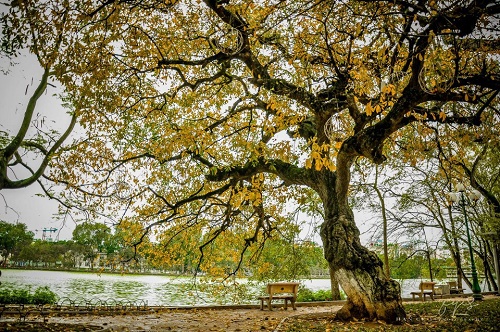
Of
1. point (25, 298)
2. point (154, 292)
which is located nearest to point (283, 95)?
point (25, 298)

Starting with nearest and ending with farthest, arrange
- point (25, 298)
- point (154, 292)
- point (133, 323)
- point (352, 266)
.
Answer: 1. point (352, 266)
2. point (133, 323)
3. point (25, 298)
4. point (154, 292)

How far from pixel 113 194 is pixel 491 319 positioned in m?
9.97

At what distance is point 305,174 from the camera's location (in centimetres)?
885

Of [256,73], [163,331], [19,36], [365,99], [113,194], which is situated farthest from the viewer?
[113,194]

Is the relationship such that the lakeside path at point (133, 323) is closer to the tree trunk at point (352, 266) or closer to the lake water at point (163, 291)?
the lake water at point (163, 291)

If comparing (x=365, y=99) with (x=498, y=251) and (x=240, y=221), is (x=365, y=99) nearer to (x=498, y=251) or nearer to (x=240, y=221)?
(x=240, y=221)

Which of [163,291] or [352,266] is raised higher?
[352,266]

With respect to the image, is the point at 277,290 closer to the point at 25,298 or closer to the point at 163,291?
the point at 25,298

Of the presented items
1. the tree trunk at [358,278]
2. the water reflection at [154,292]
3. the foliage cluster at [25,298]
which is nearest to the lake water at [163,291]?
the water reflection at [154,292]

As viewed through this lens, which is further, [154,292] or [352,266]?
[154,292]

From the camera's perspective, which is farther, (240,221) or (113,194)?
(240,221)

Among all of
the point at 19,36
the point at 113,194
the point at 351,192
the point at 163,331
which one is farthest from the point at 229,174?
the point at 351,192

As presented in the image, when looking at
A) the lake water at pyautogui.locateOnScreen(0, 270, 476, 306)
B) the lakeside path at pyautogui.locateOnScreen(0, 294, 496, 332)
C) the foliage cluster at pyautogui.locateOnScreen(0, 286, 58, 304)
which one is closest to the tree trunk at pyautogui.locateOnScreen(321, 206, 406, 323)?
the lakeside path at pyautogui.locateOnScreen(0, 294, 496, 332)

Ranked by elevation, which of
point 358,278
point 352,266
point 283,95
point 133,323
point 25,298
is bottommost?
point 25,298
